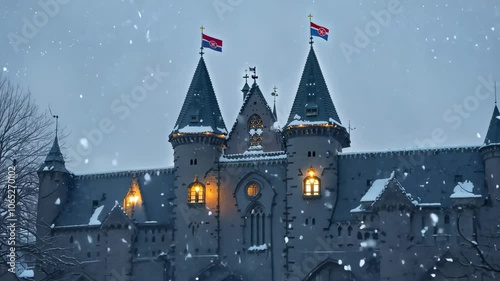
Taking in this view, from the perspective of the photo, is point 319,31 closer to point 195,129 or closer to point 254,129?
point 254,129

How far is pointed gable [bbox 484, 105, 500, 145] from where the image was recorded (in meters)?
65.9

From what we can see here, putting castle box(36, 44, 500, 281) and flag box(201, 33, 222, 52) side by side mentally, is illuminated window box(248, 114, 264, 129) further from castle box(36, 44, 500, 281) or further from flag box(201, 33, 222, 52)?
flag box(201, 33, 222, 52)

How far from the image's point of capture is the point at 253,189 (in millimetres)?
72500

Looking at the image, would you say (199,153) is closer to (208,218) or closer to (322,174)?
(208,218)

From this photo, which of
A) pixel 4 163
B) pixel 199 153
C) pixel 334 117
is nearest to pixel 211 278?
pixel 199 153

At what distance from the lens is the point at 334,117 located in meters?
72.1

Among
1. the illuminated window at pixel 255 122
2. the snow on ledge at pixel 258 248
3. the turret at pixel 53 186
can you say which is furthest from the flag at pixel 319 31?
the turret at pixel 53 186

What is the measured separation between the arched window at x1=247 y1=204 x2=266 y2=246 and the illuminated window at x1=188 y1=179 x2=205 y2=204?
4637 mm

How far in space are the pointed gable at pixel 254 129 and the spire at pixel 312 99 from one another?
9.97 ft

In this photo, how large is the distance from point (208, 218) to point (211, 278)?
5332 mm

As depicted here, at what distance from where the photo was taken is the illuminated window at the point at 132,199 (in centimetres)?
7644

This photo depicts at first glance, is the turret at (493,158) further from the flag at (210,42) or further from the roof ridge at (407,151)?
the flag at (210,42)

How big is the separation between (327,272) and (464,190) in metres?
13.0

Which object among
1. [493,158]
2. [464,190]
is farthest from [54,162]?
[493,158]
